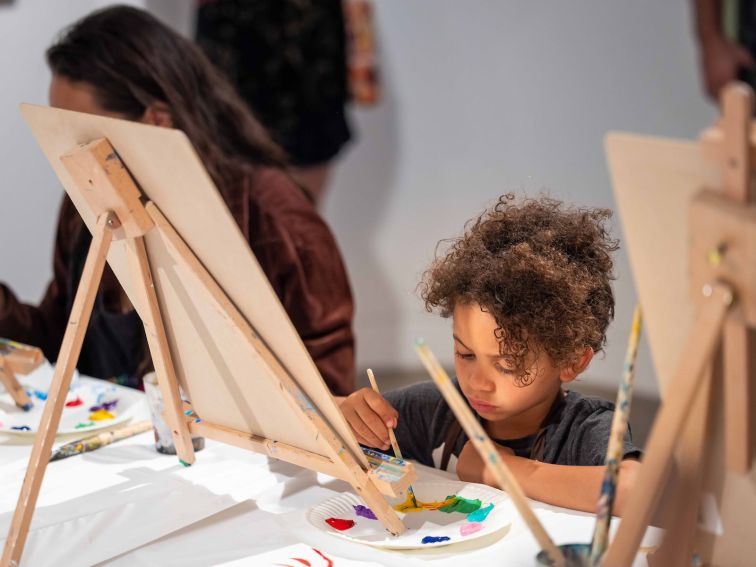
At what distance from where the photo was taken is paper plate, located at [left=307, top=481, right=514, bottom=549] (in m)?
1.06

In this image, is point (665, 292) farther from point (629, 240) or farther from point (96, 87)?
point (96, 87)

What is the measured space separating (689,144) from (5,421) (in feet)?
4.06

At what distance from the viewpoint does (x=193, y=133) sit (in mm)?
1844

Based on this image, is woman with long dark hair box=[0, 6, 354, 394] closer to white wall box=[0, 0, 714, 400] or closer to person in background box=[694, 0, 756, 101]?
white wall box=[0, 0, 714, 400]

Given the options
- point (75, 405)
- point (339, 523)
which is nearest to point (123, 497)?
point (339, 523)

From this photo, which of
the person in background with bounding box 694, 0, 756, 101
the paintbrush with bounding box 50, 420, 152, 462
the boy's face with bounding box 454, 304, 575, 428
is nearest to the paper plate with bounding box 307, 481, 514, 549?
the boy's face with bounding box 454, 304, 575, 428

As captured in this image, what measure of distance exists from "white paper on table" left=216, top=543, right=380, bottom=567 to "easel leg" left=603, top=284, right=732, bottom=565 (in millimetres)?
330

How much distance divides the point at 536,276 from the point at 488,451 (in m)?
0.36

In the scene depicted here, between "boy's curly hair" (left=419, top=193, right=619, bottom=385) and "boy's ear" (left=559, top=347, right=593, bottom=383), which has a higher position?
"boy's curly hair" (left=419, top=193, right=619, bottom=385)

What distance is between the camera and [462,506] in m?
1.14

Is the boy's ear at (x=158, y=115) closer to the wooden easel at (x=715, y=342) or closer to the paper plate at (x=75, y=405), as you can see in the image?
the paper plate at (x=75, y=405)

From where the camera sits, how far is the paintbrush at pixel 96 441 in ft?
4.60

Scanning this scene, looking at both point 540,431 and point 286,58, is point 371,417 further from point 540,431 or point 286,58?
point 286,58

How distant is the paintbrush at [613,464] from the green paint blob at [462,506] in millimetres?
307
